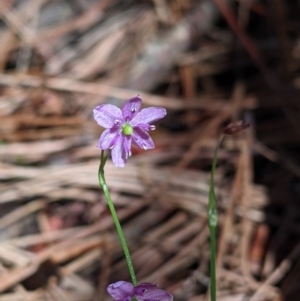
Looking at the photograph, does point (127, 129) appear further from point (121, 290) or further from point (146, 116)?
point (121, 290)

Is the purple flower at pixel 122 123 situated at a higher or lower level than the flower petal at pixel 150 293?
higher

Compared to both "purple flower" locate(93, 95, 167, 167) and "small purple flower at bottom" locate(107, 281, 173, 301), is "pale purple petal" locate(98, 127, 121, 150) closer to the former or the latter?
"purple flower" locate(93, 95, 167, 167)

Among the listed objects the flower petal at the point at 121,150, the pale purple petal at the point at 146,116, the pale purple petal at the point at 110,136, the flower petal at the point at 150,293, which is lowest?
the flower petal at the point at 150,293

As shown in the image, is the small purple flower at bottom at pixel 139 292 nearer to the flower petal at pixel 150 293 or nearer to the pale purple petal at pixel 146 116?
the flower petal at pixel 150 293

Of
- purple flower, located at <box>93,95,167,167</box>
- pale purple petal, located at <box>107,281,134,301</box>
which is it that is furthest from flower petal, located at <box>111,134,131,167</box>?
pale purple petal, located at <box>107,281,134,301</box>

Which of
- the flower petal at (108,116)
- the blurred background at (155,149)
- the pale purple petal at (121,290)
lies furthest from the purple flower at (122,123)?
the blurred background at (155,149)

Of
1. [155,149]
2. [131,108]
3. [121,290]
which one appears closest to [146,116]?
[131,108]

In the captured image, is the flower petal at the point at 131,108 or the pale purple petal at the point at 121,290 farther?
the flower petal at the point at 131,108
